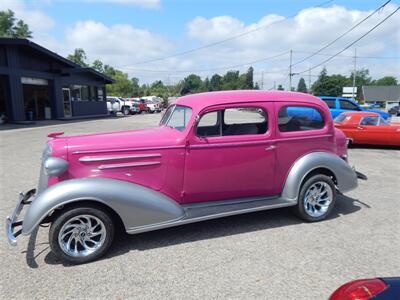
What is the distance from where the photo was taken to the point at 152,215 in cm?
370

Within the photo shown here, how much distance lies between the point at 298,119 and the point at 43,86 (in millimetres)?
24047

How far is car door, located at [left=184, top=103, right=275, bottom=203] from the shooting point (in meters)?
4.02

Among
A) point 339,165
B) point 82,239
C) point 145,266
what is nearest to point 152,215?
point 145,266

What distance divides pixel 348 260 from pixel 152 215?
7.62 feet

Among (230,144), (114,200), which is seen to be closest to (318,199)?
(230,144)

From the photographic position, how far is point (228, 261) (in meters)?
3.51

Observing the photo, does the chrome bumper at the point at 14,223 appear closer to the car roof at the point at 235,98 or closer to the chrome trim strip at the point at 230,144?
the chrome trim strip at the point at 230,144

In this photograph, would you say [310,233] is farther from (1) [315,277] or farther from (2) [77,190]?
(2) [77,190]

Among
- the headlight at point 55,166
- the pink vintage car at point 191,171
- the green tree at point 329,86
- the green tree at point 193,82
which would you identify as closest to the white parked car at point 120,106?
the pink vintage car at point 191,171

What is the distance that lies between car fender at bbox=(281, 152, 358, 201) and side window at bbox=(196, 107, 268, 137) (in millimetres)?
756

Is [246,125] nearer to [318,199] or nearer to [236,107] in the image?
[236,107]

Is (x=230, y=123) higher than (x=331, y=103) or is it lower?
lower

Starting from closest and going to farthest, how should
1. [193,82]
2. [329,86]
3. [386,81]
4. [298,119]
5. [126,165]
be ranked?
[126,165] → [298,119] → [329,86] → [193,82] → [386,81]

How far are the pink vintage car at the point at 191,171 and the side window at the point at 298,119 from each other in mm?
18
